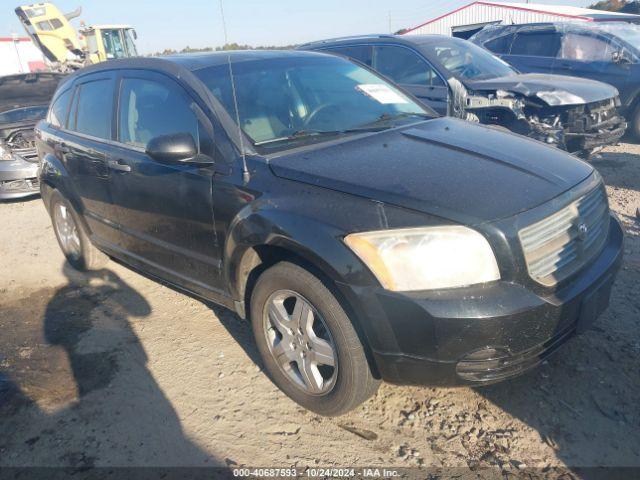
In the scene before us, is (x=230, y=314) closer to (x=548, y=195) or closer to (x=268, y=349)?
(x=268, y=349)

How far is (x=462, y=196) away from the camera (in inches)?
86.7

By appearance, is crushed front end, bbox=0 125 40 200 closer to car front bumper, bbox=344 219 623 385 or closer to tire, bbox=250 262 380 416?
tire, bbox=250 262 380 416

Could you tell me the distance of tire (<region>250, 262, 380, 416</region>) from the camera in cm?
228

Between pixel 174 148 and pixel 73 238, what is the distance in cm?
254

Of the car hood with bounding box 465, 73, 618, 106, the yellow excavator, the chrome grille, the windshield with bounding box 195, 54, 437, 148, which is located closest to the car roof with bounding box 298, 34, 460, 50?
the car hood with bounding box 465, 73, 618, 106

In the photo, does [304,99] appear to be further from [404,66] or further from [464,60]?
[464,60]

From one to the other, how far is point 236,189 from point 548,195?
5.01 feet

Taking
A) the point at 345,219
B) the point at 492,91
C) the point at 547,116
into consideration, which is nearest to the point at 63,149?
the point at 345,219

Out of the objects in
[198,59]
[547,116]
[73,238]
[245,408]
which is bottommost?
[245,408]

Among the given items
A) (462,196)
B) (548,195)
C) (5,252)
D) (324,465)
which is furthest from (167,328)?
(5,252)

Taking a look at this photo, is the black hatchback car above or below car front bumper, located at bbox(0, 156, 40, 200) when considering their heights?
above

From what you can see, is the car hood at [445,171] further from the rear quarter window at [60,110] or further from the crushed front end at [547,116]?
the crushed front end at [547,116]

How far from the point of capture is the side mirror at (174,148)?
8.78 ft

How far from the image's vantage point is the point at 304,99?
127 inches
